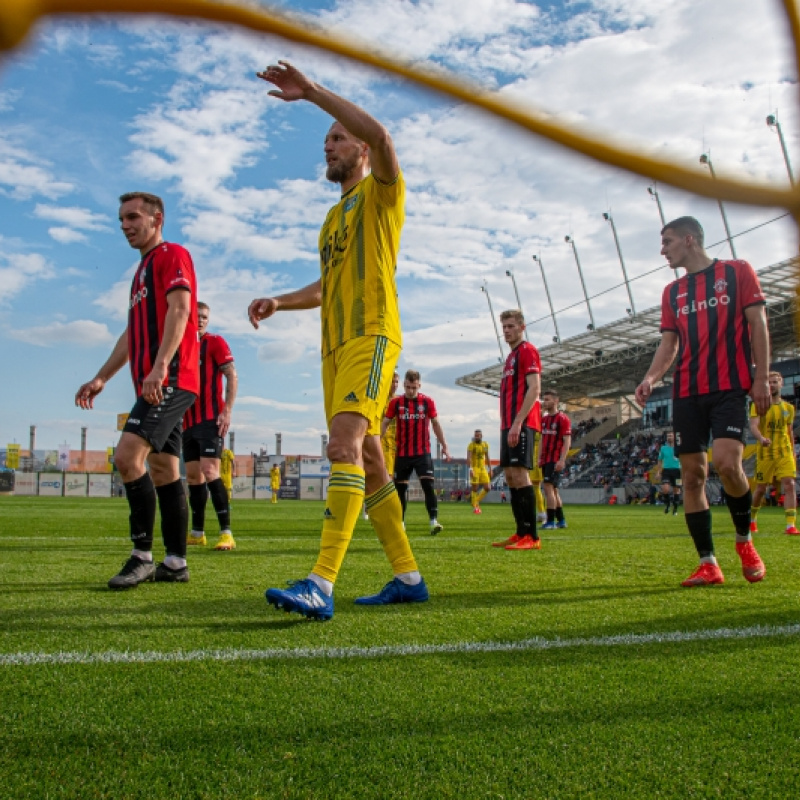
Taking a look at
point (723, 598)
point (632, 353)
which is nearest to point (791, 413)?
point (723, 598)

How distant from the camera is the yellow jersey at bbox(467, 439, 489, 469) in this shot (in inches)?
783

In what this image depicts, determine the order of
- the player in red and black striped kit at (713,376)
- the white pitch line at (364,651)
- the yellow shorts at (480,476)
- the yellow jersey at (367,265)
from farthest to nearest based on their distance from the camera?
1. the yellow shorts at (480,476)
2. the player in red and black striped kit at (713,376)
3. the yellow jersey at (367,265)
4. the white pitch line at (364,651)

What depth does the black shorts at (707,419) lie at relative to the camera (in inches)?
177

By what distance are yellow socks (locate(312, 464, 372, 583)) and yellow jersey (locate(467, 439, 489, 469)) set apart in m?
16.7

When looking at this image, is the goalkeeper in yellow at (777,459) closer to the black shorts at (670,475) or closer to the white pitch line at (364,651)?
the white pitch line at (364,651)

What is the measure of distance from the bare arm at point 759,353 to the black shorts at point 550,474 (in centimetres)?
763

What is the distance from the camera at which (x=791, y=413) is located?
10727 mm

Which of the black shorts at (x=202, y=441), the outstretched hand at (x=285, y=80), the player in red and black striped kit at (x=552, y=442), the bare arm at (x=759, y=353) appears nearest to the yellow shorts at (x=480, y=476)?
the player in red and black striped kit at (x=552, y=442)

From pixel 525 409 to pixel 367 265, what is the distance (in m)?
4.02

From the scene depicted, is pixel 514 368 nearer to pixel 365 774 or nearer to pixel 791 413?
pixel 791 413

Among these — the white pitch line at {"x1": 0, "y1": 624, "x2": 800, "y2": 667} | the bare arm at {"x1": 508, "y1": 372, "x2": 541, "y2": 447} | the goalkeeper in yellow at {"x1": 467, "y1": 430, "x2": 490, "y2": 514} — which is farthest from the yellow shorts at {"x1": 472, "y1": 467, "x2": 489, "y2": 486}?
the white pitch line at {"x1": 0, "y1": 624, "x2": 800, "y2": 667}

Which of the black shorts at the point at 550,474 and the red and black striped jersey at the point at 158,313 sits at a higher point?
the red and black striped jersey at the point at 158,313

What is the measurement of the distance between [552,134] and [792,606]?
131 inches

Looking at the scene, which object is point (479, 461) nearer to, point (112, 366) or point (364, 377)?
point (112, 366)
